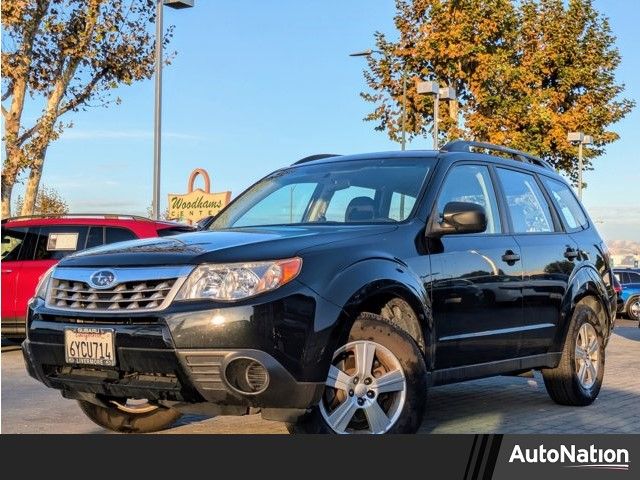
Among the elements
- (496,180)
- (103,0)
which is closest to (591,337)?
(496,180)

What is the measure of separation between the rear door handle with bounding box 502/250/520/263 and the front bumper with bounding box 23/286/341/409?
2030 millimetres

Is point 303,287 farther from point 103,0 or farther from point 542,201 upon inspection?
point 103,0

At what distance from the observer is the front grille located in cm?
488

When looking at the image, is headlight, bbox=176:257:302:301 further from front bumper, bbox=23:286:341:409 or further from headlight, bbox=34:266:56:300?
headlight, bbox=34:266:56:300

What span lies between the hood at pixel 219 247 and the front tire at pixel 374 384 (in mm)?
521

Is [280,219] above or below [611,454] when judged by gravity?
above

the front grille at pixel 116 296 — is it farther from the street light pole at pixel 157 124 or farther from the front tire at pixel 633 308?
the front tire at pixel 633 308

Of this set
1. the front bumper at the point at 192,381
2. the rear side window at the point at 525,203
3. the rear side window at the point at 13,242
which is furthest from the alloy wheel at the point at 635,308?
the front bumper at the point at 192,381

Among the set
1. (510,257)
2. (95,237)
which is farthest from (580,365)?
(95,237)

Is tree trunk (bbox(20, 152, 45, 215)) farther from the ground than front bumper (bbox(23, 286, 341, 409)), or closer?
farther from the ground

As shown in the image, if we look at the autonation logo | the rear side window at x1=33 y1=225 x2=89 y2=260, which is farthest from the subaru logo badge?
the rear side window at x1=33 y1=225 x2=89 y2=260

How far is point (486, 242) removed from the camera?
6523mm

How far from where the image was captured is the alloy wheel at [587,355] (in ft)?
25.1

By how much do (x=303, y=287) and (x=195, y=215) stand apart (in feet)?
56.7
